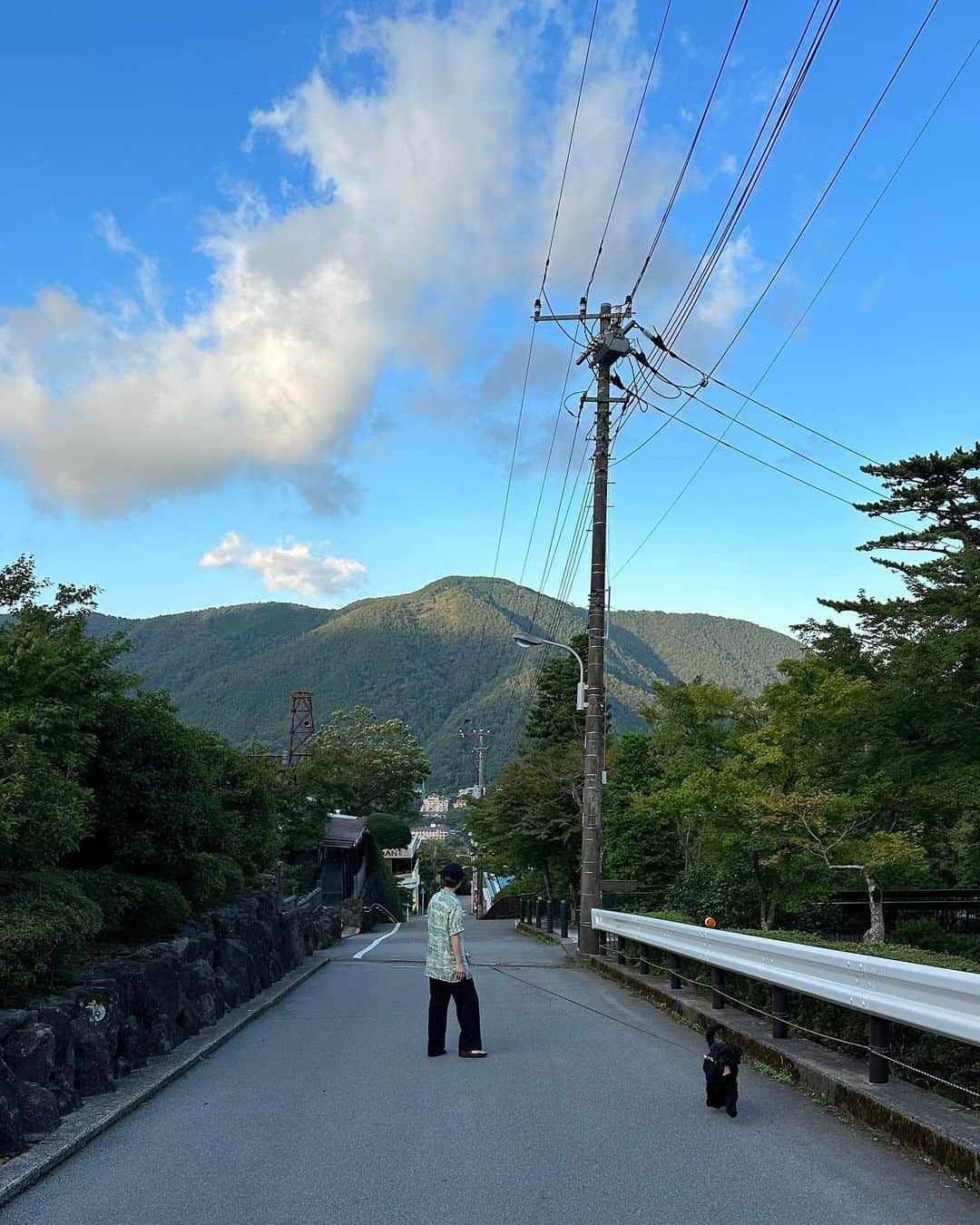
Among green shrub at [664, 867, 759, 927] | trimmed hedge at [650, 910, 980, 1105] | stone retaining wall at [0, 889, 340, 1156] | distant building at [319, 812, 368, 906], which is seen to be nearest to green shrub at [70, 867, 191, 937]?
stone retaining wall at [0, 889, 340, 1156]

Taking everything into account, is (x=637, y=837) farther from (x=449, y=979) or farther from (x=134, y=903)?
(x=449, y=979)

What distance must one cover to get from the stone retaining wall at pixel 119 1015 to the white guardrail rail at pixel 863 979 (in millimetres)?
4612

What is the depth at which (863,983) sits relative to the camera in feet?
20.3

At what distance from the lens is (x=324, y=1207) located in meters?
4.79

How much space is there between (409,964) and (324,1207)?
1460cm

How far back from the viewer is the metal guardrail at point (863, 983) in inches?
199

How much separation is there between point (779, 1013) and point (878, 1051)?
→ 76.3 inches

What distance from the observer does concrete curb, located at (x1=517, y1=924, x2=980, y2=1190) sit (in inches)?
202

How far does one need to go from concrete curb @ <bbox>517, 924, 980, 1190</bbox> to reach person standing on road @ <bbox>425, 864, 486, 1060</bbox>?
84.3 inches

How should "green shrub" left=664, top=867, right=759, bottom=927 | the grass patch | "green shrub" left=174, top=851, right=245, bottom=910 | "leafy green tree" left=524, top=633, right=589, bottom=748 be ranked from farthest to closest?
A: "leafy green tree" left=524, top=633, right=589, bottom=748, "green shrub" left=664, top=867, right=759, bottom=927, "green shrub" left=174, top=851, right=245, bottom=910, the grass patch

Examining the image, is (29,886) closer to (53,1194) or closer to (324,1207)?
(53,1194)

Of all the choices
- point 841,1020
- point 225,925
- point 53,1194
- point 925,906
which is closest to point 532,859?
point 925,906

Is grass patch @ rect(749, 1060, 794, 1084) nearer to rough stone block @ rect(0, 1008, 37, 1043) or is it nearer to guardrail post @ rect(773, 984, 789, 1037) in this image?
guardrail post @ rect(773, 984, 789, 1037)

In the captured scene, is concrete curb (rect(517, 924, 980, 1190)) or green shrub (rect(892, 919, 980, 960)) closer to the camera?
concrete curb (rect(517, 924, 980, 1190))
